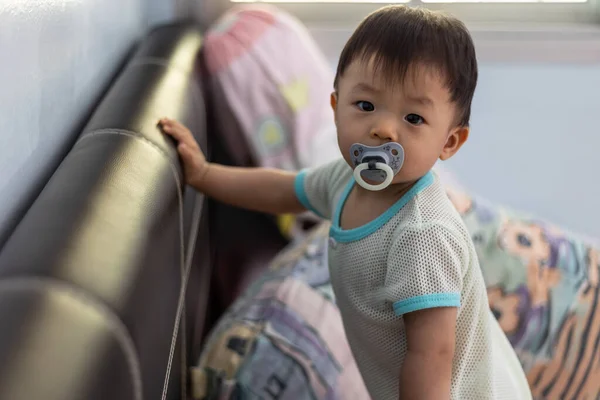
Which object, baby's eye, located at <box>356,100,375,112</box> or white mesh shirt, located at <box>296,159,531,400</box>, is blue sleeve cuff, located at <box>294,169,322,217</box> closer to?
white mesh shirt, located at <box>296,159,531,400</box>

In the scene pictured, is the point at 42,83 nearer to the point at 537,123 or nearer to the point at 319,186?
the point at 319,186

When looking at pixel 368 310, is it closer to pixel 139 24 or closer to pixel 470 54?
pixel 470 54

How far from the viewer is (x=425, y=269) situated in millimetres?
724

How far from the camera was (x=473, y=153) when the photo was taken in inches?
78.4

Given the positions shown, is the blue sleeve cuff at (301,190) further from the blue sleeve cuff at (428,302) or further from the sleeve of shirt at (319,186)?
the blue sleeve cuff at (428,302)

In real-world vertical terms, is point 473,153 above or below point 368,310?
below

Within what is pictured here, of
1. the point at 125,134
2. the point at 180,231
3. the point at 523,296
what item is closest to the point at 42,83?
the point at 125,134

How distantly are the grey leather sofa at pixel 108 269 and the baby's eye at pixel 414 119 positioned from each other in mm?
282

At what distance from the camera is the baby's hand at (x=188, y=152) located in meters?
0.93

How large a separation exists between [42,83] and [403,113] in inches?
16.3

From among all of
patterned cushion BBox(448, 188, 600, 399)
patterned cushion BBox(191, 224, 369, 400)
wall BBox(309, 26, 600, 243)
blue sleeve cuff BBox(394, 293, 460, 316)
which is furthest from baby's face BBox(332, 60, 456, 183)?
wall BBox(309, 26, 600, 243)

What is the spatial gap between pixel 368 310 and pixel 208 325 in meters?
0.64

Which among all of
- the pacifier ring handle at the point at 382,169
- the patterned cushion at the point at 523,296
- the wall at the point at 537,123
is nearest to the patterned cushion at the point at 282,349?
the patterned cushion at the point at 523,296

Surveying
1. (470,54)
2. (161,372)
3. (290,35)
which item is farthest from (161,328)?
(290,35)
